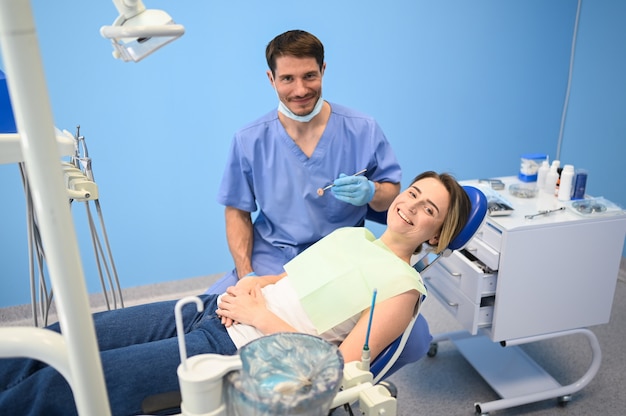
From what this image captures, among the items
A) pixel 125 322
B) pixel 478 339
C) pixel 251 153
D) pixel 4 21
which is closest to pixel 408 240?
pixel 251 153

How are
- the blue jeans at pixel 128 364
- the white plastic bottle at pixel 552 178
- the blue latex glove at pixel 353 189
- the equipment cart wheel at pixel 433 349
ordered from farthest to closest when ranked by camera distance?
the equipment cart wheel at pixel 433 349 → the white plastic bottle at pixel 552 178 → the blue latex glove at pixel 353 189 → the blue jeans at pixel 128 364

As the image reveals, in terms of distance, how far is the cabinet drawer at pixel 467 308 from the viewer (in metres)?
1.68

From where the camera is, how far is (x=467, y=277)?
1.70 metres

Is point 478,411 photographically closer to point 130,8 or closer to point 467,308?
point 467,308

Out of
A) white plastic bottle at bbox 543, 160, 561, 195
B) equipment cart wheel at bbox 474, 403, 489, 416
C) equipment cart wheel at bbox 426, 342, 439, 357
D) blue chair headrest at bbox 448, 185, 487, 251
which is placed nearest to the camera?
blue chair headrest at bbox 448, 185, 487, 251

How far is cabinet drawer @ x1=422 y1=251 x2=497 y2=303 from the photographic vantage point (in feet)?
5.41

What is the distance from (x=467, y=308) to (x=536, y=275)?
0.25 m

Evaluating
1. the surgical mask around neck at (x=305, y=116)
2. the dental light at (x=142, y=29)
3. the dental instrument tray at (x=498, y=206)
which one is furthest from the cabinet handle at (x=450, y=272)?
the dental light at (x=142, y=29)

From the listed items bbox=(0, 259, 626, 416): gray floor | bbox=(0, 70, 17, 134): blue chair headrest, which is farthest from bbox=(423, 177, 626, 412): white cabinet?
bbox=(0, 70, 17, 134): blue chair headrest

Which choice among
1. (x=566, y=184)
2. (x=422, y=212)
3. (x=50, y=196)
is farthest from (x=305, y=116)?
(x=50, y=196)

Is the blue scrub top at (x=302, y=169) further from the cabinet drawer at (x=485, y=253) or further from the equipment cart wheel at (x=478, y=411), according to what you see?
the equipment cart wheel at (x=478, y=411)

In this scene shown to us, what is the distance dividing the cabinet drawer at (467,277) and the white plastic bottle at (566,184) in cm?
44

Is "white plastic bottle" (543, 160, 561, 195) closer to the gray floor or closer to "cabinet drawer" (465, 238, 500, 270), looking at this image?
"cabinet drawer" (465, 238, 500, 270)

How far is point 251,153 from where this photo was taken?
5.37 ft
